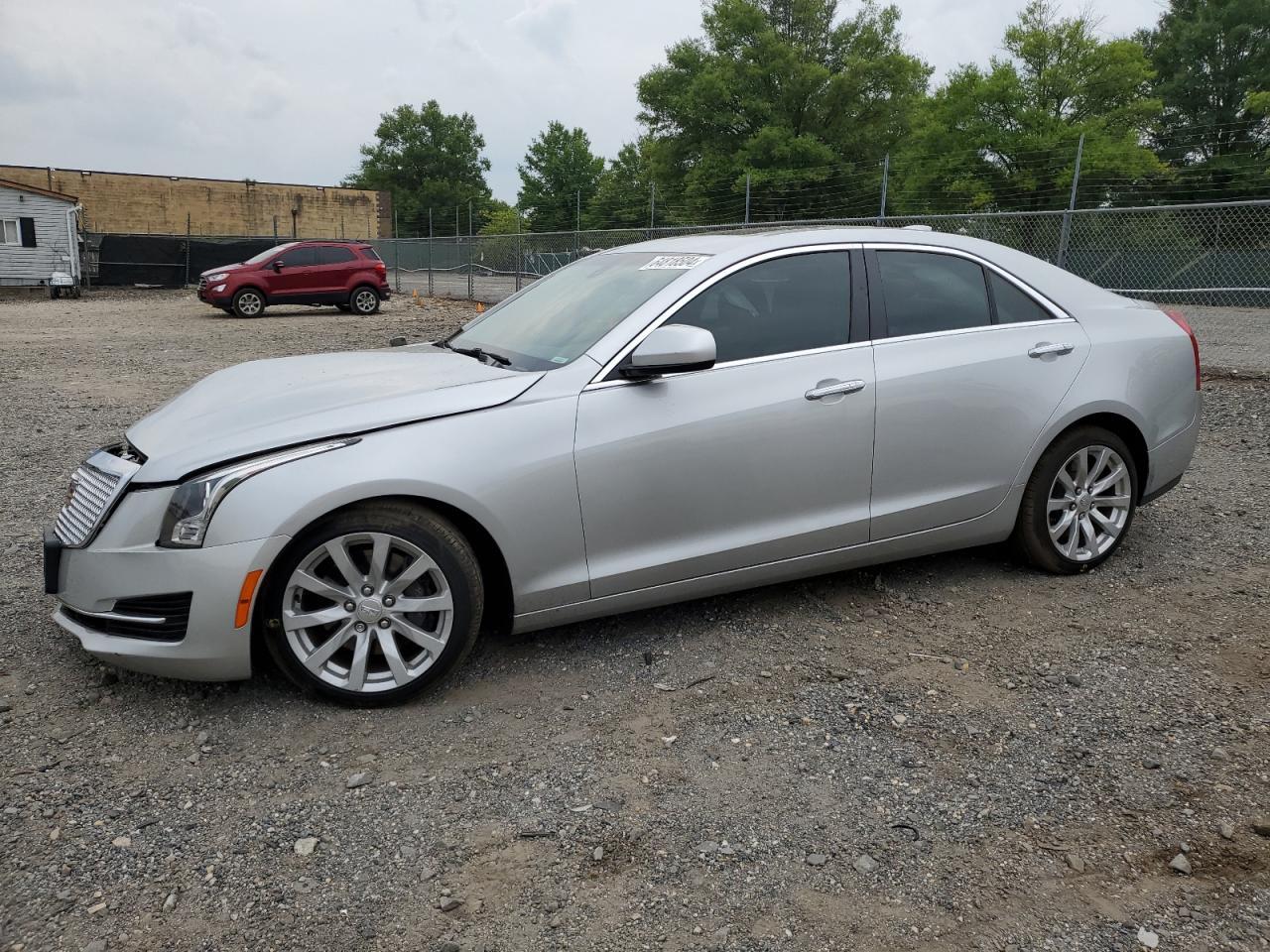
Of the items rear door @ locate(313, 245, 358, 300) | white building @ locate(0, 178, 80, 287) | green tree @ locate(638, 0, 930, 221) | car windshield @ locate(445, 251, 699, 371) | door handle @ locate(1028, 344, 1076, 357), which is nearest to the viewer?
car windshield @ locate(445, 251, 699, 371)

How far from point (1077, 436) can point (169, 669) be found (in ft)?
12.6

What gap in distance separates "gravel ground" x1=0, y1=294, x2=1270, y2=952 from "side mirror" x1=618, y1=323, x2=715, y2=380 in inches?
44.1

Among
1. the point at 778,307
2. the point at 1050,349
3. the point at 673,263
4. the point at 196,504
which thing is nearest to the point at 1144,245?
the point at 1050,349

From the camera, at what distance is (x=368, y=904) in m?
2.42

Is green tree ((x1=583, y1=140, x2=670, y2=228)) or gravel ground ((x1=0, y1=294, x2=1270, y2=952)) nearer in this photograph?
gravel ground ((x1=0, y1=294, x2=1270, y2=952))

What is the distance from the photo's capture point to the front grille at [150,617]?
10.2 ft

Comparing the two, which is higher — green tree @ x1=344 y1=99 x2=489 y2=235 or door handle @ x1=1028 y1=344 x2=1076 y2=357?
green tree @ x1=344 y1=99 x2=489 y2=235

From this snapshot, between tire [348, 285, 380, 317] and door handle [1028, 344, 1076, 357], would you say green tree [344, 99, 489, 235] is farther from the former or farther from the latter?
door handle [1028, 344, 1076, 357]

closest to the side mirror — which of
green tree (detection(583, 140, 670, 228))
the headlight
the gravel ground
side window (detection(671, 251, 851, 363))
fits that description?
side window (detection(671, 251, 851, 363))

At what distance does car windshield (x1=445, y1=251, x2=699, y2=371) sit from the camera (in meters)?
3.84

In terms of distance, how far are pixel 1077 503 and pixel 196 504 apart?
373 cm

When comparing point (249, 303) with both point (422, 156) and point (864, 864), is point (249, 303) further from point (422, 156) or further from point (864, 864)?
point (422, 156)

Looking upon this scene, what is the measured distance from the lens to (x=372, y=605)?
3279mm

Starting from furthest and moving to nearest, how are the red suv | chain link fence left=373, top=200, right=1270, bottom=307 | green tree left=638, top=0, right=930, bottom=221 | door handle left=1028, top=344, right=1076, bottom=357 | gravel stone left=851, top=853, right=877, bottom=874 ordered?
green tree left=638, top=0, right=930, bottom=221, the red suv, chain link fence left=373, top=200, right=1270, bottom=307, door handle left=1028, top=344, right=1076, bottom=357, gravel stone left=851, top=853, right=877, bottom=874
